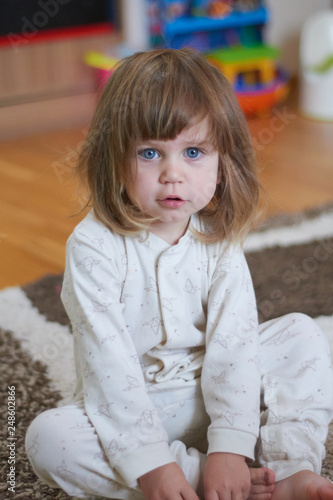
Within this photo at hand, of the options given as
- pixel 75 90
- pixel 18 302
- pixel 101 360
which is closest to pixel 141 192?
pixel 101 360

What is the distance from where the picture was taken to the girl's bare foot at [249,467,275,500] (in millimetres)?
758

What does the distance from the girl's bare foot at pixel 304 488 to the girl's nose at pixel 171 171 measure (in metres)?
0.36

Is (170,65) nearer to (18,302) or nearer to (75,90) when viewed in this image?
(18,302)

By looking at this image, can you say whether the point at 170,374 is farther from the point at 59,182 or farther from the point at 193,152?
the point at 59,182

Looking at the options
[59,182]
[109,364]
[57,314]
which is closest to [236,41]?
[59,182]

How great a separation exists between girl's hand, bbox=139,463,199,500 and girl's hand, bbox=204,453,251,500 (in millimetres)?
24

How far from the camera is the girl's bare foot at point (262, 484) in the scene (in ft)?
2.49

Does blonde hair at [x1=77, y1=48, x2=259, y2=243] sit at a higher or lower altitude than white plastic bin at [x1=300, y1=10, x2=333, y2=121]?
higher

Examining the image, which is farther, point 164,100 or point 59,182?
point 59,182

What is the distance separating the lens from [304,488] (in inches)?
28.8

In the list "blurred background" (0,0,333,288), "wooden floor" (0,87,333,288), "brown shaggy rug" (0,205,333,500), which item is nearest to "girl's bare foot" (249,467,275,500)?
"brown shaggy rug" (0,205,333,500)

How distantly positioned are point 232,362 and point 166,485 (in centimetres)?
18

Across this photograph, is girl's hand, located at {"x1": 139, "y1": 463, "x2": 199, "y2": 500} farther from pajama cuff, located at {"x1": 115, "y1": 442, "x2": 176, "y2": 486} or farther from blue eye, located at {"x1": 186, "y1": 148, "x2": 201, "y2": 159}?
blue eye, located at {"x1": 186, "y1": 148, "x2": 201, "y2": 159}

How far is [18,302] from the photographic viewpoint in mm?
1324
